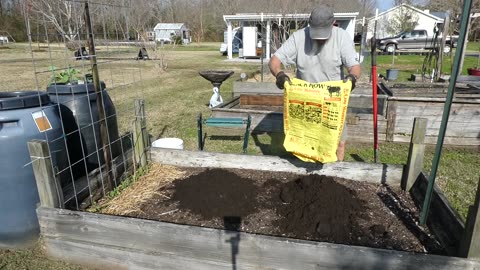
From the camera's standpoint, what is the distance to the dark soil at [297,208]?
2773 mm

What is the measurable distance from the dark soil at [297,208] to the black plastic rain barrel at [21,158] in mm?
928

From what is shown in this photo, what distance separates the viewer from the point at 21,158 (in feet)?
9.09

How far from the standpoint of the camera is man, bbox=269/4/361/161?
3412mm

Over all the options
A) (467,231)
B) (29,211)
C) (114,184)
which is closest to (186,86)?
(114,184)

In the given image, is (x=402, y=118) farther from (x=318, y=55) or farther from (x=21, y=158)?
(x=21, y=158)

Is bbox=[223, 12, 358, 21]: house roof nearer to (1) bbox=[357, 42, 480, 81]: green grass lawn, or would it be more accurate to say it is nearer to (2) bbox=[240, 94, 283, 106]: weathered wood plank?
(1) bbox=[357, 42, 480, 81]: green grass lawn

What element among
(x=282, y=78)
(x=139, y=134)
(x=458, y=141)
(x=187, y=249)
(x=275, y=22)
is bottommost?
(x=458, y=141)

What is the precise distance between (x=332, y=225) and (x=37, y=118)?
2.51 m

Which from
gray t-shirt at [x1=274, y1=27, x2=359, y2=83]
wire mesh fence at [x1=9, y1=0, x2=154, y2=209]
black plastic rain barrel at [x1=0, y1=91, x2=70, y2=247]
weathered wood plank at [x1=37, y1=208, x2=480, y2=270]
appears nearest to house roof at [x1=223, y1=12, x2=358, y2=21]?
gray t-shirt at [x1=274, y1=27, x2=359, y2=83]

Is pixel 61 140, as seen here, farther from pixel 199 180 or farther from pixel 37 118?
pixel 199 180

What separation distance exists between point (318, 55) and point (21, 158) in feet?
9.08

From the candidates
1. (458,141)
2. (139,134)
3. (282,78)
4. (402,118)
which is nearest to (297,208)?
(282,78)

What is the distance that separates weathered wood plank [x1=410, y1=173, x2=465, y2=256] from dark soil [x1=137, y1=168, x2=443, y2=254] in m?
0.07

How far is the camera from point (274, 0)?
55.2 ft
